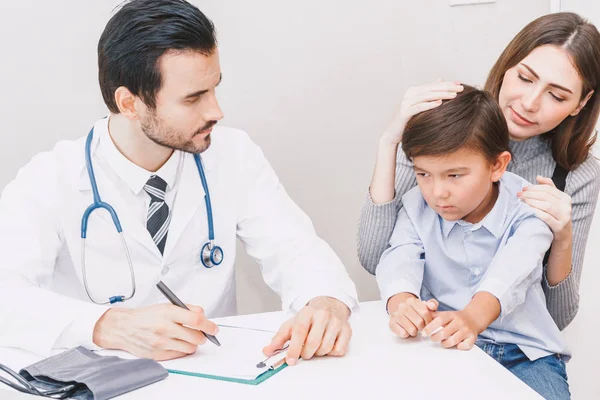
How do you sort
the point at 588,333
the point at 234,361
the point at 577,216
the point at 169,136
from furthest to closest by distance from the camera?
the point at 588,333 < the point at 577,216 < the point at 169,136 < the point at 234,361

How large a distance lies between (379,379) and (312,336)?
0.15 m

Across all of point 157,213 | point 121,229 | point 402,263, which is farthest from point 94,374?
point 402,263

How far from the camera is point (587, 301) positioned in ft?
7.35

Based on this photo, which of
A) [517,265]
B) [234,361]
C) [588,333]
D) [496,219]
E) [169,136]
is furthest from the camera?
[588,333]

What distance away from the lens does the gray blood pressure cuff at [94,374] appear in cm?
105

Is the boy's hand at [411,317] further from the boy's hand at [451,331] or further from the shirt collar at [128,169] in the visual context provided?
the shirt collar at [128,169]

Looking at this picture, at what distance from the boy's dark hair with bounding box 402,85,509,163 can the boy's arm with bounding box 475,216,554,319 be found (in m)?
0.18

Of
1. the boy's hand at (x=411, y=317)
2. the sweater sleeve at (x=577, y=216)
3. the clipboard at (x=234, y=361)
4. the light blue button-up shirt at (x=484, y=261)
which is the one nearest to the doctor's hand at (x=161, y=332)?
the clipboard at (x=234, y=361)

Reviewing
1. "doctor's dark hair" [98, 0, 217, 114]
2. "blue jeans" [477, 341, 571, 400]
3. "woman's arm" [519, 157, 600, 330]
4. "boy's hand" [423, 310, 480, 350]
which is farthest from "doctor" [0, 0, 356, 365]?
"woman's arm" [519, 157, 600, 330]

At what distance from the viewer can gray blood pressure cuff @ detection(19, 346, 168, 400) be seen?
1052mm

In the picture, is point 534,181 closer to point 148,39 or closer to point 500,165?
point 500,165

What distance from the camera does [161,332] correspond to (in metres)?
1.22

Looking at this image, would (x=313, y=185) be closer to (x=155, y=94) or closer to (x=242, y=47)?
(x=242, y=47)

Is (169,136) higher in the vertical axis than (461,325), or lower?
higher
